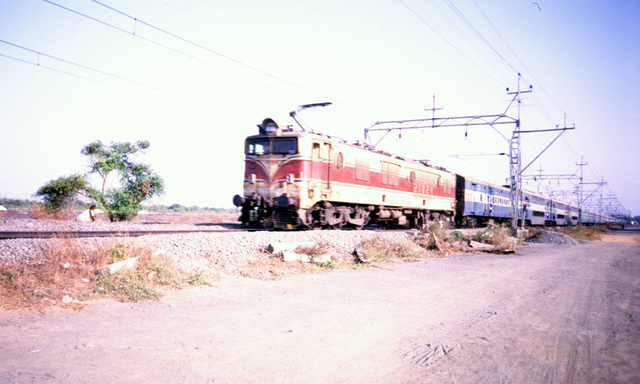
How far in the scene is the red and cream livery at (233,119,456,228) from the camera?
1491cm

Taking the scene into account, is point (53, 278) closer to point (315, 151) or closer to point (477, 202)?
point (315, 151)

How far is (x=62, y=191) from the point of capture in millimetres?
22984

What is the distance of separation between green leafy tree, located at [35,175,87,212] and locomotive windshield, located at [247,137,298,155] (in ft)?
41.6

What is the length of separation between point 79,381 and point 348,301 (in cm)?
424

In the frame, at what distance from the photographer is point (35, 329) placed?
437 cm

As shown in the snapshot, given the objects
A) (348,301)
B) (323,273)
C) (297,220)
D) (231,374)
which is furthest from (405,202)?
(231,374)

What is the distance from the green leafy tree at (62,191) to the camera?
22.9 m

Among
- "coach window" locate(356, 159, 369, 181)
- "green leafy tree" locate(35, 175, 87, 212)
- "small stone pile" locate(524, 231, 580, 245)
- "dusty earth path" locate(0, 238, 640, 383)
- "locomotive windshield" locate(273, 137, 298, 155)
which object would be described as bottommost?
"dusty earth path" locate(0, 238, 640, 383)

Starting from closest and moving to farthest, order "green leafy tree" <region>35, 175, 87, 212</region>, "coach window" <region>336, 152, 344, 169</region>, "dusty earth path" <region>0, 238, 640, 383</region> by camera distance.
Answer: "dusty earth path" <region>0, 238, 640, 383</region>, "coach window" <region>336, 152, 344, 169</region>, "green leafy tree" <region>35, 175, 87, 212</region>

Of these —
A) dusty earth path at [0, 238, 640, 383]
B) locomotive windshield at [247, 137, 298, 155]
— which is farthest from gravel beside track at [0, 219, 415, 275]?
locomotive windshield at [247, 137, 298, 155]

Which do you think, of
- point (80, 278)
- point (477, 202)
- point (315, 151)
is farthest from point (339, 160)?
point (477, 202)

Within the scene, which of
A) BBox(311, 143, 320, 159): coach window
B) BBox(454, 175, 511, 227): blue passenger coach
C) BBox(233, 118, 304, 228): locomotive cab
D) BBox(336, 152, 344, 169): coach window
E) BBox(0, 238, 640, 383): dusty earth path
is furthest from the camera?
BBox(454, 175, 511, 227): blue passenger coach

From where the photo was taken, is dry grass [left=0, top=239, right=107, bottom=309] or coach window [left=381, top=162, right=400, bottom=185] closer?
dry grass [left=0, top=239, right=107, bottom=309]

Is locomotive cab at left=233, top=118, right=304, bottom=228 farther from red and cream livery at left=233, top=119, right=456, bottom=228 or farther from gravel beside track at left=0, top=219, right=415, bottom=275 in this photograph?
gravel beside track at left=0, top=219, right=415, bottom=275
